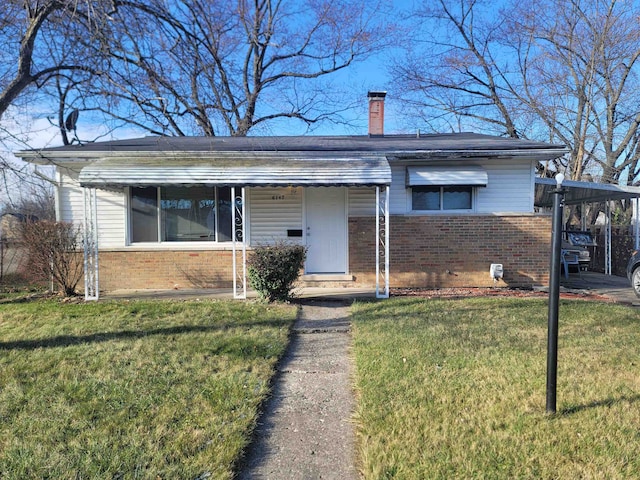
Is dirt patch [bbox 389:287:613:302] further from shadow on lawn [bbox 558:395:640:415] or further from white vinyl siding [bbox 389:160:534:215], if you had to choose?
shadow on lawn [bbox 558:395:640:415]

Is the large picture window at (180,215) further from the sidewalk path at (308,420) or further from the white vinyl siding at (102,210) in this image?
the sidewalk path at (308,420)

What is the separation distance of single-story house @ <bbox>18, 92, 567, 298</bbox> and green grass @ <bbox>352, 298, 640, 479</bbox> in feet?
10.2

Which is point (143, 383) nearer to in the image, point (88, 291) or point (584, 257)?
point (88, 291)

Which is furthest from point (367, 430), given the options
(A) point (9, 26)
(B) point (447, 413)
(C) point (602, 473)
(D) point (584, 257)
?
(D) point (584, 257)

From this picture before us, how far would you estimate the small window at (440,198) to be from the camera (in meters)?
9.28

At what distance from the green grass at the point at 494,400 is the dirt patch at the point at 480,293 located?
2.11 m

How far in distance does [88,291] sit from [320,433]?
7.19m

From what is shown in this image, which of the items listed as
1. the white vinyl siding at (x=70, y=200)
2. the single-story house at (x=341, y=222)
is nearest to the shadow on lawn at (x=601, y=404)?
the single-story house at (x=341, y=222)

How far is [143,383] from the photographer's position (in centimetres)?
384

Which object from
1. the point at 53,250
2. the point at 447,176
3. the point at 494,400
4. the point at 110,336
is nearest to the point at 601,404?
the point at 494,400

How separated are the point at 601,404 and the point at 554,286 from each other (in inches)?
48.8

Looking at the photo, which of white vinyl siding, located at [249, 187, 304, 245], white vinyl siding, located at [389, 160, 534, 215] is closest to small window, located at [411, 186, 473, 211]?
white vinyl siding, located at [389, 160, 534, 215]

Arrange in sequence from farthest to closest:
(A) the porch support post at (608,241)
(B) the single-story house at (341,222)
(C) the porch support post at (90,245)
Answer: (A) the porch support post at (608,241) → (B) the single-story house at (341,222) → (C) the porch support post at (90,245)

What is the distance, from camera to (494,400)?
3.46 m
